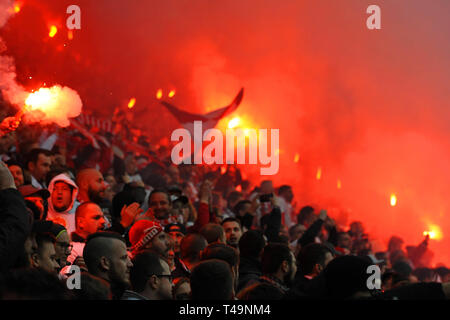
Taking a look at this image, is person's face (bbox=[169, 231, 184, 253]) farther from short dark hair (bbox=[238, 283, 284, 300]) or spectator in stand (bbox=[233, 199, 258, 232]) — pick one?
short dark hair (bbox=[238, 283, 284, 300])

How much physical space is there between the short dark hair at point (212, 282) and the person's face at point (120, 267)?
451 mm

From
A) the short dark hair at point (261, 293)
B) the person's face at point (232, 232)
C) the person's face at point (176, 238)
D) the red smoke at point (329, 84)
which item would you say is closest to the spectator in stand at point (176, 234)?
the person's face at point (176, 238)

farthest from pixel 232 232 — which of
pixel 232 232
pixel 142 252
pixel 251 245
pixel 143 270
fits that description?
pixel 143 270

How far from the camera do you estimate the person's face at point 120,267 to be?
9.32 feet

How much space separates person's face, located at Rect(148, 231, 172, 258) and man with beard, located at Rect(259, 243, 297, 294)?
591 millimetres

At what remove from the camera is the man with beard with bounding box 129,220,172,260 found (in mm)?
3535

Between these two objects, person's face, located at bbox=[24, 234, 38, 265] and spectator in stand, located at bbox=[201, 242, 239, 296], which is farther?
spectator in stand, located at bbox=[201, 242, 239, 296]

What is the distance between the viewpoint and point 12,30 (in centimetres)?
364

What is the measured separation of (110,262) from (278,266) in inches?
43.3

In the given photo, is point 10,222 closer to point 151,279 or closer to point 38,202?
point 151,279

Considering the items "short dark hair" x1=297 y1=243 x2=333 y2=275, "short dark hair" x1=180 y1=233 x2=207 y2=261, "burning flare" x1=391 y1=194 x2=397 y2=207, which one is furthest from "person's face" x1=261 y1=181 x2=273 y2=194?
"burning flare" x1=391 y1=194 x2=397 y2=207

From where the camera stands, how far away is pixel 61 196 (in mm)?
4016

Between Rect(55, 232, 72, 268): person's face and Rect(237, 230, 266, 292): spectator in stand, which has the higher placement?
Rect(55, 232, 72, 268): person's face
